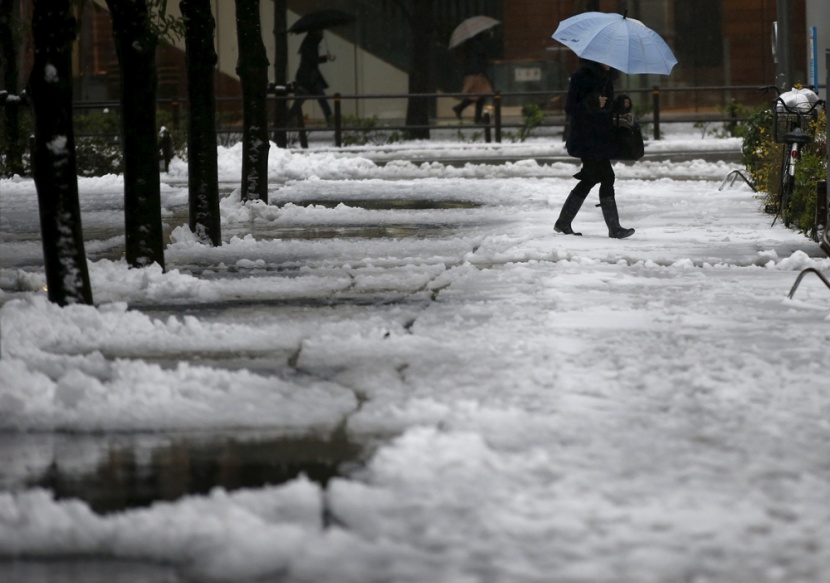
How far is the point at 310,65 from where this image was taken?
31844 millimetres

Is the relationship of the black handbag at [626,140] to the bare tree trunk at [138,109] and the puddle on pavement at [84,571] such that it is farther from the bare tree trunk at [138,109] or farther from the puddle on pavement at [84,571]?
the puddle on pavement at [84,571]

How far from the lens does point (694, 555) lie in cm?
426

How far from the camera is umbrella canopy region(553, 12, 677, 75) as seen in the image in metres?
12.2

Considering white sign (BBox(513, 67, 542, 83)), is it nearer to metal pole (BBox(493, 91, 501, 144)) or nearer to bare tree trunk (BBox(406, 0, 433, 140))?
bare tree trunk (BBox(406, 0, 433, 140))

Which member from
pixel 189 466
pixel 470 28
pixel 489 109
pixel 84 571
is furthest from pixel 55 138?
pixel 489 109

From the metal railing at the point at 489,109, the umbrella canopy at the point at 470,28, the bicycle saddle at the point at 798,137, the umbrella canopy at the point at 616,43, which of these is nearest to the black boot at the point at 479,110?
the metal railing at the point at 489,109

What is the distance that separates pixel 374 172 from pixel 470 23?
458 inches

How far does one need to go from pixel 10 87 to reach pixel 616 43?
12.7 meters

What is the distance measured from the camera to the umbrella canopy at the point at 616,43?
1216 centimetres

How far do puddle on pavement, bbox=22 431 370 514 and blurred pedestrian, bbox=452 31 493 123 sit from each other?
2652 centimetres

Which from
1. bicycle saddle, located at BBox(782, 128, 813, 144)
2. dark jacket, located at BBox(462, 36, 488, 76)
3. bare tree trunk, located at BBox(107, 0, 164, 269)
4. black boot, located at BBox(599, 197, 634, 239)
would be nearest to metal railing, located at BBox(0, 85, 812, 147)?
dark jacket, located at BBox(462, 36, 488, 76)

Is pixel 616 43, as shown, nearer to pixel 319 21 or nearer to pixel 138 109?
pixel 138 109

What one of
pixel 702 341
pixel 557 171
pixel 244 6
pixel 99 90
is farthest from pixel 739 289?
pixel 99 90

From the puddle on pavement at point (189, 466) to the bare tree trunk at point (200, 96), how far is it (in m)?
6.36
